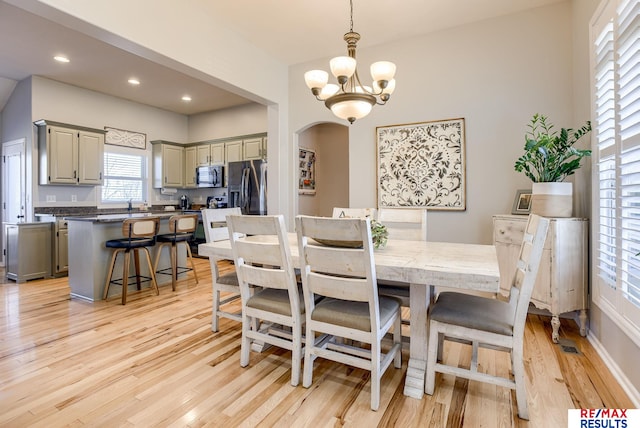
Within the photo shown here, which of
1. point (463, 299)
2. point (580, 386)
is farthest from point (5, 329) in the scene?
point (580, 386)

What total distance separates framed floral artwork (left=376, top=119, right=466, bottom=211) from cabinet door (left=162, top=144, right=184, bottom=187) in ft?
14.6

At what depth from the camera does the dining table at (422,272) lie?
1.55 meters

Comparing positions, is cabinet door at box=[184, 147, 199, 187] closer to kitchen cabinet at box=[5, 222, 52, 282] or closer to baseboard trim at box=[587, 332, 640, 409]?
kitchen cabinet at box=[5, 222, 52, 282]

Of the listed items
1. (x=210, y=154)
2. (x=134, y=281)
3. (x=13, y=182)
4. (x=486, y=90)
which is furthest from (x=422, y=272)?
(x=13, y=182)

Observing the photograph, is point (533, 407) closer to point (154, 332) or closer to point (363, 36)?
point (154, 332)

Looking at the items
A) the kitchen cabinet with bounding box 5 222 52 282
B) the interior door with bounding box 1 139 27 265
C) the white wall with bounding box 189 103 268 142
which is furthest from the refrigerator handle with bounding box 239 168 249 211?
the interior door with bounding box 1 139 27 265

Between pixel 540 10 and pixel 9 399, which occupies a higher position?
pixel 540 10

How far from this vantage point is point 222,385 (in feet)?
6.35

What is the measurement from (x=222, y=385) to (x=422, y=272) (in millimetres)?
1335

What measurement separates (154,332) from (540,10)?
4.66 metres

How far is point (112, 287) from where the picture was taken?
12.3 feet

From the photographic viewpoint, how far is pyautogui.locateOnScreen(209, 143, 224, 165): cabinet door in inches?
251

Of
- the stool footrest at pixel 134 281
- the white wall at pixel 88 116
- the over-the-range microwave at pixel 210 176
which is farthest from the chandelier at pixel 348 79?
the white wall at pixel 88 116

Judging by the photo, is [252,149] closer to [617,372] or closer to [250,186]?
[250,186]
